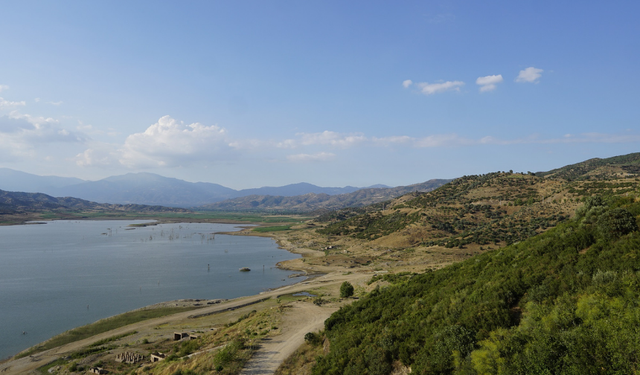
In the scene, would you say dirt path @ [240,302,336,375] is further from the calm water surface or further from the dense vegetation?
the calm water surface

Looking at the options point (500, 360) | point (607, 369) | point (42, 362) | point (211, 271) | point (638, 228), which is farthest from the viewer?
point (211, 271)

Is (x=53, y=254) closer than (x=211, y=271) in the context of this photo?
No

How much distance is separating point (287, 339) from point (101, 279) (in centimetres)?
6398

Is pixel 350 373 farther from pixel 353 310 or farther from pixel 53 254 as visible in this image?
pixel 53 254

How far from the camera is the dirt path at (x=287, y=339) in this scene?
72.3ft

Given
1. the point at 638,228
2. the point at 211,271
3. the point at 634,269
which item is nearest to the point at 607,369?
the point at 634,269

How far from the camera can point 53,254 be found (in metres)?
100

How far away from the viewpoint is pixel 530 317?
13.6m

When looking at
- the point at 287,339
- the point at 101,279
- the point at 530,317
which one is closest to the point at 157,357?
the point at 287,339

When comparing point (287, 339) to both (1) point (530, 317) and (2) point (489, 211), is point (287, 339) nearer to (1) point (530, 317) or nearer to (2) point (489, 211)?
(1) point (530, 317)

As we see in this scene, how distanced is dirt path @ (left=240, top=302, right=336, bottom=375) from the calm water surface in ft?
98.8

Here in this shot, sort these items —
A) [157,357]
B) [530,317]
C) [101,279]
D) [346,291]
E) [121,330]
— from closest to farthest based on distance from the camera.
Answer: [530,317]
[157,357]
[121,330]
[346,291]
[101,279]

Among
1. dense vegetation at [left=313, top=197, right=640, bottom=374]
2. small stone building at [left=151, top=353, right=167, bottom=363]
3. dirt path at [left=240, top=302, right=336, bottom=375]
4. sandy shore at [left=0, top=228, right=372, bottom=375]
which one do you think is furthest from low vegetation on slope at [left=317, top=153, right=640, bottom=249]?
small stone building at [left=151, top=353, right=167, bottom=363]

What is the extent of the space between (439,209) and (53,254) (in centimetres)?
12450
